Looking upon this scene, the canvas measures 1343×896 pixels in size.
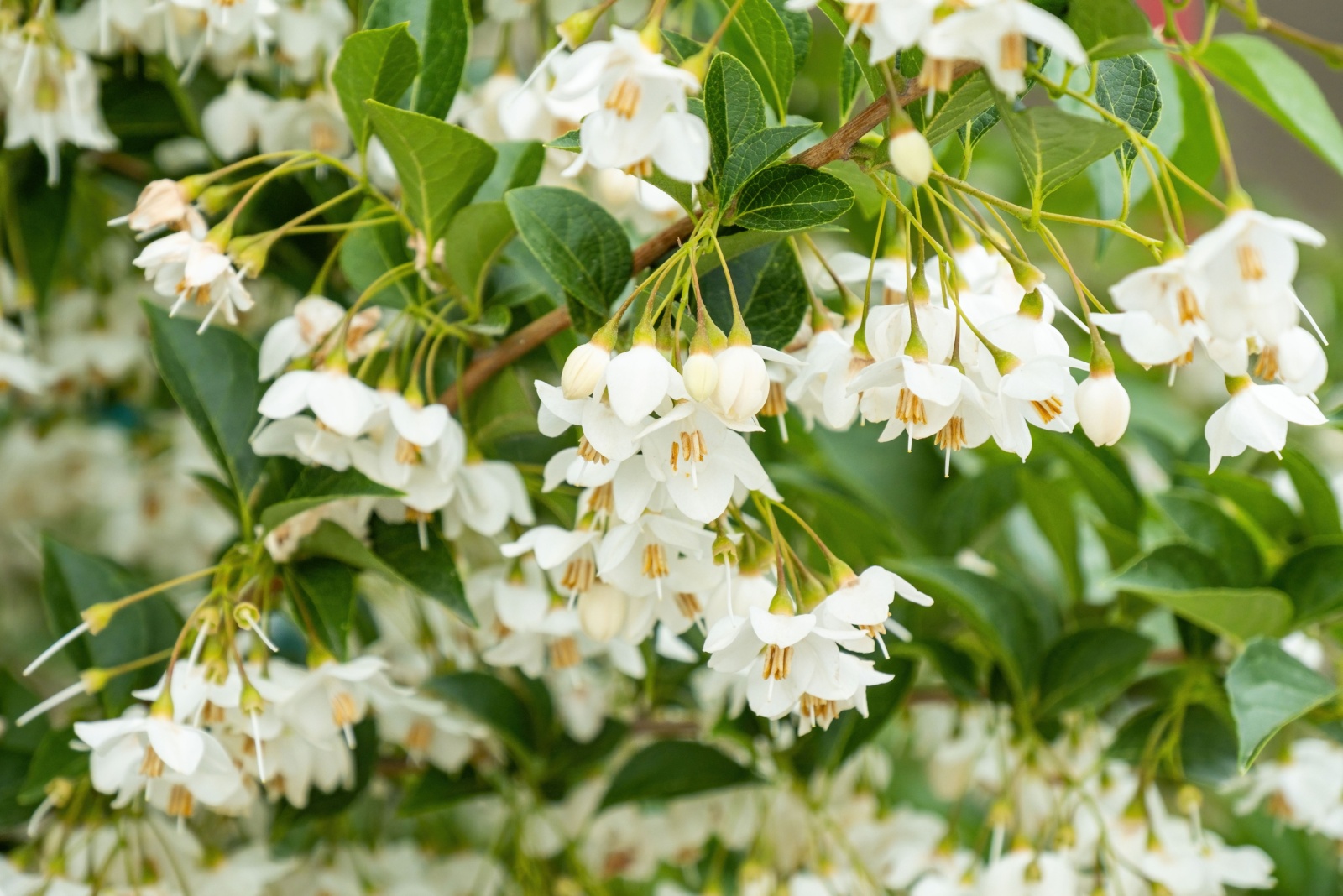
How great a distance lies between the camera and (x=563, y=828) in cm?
110

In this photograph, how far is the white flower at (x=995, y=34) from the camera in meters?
0.42

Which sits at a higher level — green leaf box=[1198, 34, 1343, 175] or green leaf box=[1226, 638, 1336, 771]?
green leaf box=[1198, 34, 1343, 175]

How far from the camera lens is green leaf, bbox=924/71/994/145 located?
0.53 meters

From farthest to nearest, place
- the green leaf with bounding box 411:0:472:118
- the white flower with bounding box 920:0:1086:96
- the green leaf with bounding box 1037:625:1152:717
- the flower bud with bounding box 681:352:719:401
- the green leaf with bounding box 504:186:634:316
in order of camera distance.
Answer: the green leaf with bounding box 1037:625:1152:717 → the green leaf with bounding box 411:0:472:118 → the green leaf with bounding box 504:186:634:316 → the flower bud with bounding box 681:352:719:401 → the white flower with bounding box 920:0:1086:96

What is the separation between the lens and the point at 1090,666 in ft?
2.92

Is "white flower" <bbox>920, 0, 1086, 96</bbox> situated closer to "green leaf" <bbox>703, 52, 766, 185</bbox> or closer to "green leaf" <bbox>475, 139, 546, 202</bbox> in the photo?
"green leaf" <bbox>703, 52, 766, 185</bbox>

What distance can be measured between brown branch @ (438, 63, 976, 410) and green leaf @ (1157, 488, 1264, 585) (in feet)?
1.49

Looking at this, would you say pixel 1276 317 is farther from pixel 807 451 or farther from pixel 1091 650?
pixel 807 451

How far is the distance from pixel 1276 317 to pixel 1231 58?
49 cm

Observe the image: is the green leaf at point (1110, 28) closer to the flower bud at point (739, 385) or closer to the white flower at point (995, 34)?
the white flower at point (995, 34)

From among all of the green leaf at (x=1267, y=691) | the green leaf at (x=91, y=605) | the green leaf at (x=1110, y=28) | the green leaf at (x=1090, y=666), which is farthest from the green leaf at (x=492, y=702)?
the green leaf at (x=1110, y=28)

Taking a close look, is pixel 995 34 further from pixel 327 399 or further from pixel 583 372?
pixel 327 399

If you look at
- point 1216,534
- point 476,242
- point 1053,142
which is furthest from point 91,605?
point 1216,534

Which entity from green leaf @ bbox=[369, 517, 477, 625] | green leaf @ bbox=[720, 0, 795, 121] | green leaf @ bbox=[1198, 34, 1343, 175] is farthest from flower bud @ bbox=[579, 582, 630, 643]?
green leaf @ bbox=[1198, 34, 1343, 175]
